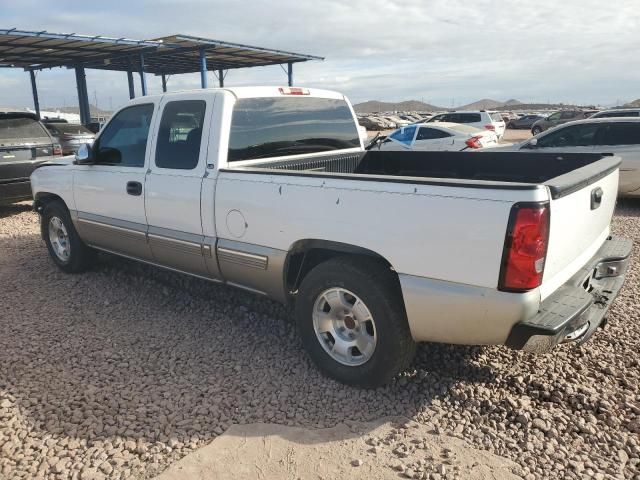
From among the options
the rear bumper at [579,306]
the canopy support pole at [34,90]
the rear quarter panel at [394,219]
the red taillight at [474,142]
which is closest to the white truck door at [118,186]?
the rear quarter panel at [394,219]

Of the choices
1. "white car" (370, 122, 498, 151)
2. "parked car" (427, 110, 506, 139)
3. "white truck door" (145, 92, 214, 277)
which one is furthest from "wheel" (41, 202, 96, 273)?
"parked car" (427, 110, 506, 139)

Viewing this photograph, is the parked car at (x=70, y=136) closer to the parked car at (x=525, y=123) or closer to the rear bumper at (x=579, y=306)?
the rear bumper at (x=579, y=306)

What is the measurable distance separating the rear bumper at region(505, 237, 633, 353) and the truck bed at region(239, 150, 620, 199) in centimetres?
58

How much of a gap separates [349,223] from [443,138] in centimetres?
1296

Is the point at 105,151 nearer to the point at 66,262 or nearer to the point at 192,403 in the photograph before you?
the point at 66,262

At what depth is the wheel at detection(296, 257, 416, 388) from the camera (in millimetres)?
3070

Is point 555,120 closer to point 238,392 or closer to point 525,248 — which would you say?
point 525,248

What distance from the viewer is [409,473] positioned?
2.59 m

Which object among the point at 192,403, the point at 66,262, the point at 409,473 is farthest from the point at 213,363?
the point at 66,262

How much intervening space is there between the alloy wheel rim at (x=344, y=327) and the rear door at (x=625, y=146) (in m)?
7.42

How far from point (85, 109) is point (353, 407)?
25.8 metres

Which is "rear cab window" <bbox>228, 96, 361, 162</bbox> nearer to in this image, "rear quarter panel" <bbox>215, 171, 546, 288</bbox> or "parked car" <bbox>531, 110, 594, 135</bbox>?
"rear quarter panel" <bbox>215, 171, 546, 288</bbox>

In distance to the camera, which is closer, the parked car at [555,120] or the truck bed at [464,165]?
the truck bed at [464,165]

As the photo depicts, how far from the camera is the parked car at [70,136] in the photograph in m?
12.4
